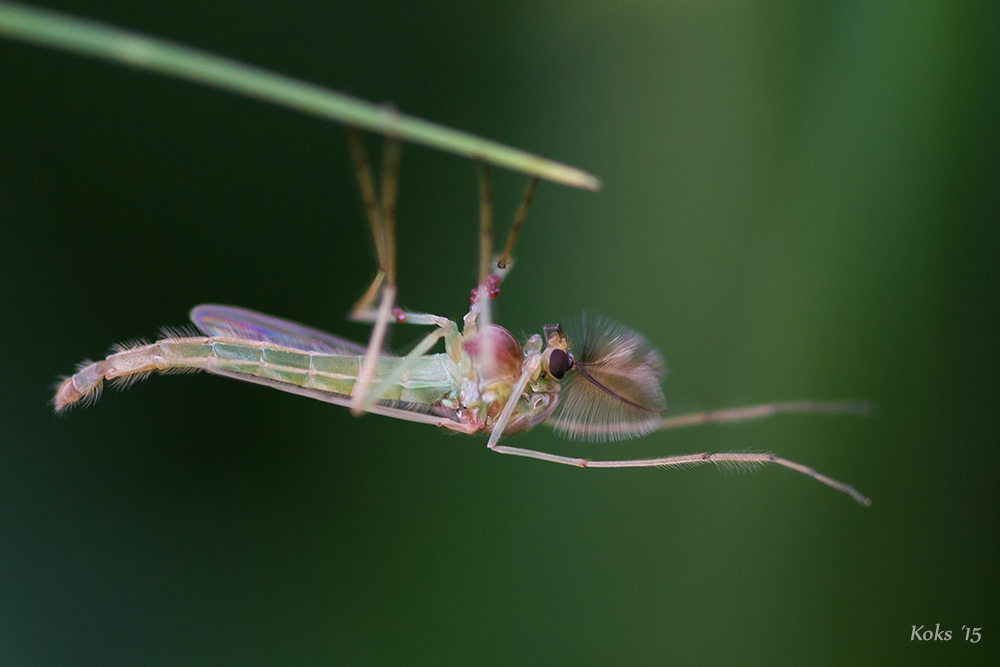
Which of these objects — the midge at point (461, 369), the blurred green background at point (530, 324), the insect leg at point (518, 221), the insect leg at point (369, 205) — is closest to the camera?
the insect leg at point (369, 205)

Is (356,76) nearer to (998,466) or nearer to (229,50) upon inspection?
(229,50)

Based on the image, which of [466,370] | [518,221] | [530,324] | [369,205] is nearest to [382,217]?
[369,205]

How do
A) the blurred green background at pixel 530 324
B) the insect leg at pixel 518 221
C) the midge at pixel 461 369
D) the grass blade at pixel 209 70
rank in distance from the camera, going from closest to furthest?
1. the grass blade at pixel 209 70
2. the insect leg at pixel 518 221
3. the midge at pixel 461 369
4. the blurred green background at pixel 530 324

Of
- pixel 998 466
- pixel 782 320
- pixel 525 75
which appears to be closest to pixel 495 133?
pixel 525 75

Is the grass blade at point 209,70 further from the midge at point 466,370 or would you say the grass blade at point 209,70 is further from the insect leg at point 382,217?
the midge at point 466,370

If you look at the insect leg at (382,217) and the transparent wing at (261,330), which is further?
the transparent wing at (261,330)

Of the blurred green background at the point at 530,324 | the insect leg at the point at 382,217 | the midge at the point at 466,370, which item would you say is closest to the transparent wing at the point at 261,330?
the midge at the point at 466,370

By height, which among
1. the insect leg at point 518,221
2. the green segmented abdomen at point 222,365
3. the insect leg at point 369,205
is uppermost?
the insect leg at point 518,221
